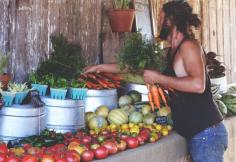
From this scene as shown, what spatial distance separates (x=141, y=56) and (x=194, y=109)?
2.29 feet

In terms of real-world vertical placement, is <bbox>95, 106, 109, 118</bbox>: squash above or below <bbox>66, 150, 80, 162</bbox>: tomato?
above

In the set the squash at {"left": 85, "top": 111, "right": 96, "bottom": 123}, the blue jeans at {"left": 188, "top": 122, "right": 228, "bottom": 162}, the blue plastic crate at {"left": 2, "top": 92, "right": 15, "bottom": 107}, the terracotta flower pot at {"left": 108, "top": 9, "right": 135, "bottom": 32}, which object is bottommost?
the blue jeans at {"left": 188, "top": 122, "right": 228, "bottom": 162}

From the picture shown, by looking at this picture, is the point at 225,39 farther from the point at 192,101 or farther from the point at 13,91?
the point at 13,91

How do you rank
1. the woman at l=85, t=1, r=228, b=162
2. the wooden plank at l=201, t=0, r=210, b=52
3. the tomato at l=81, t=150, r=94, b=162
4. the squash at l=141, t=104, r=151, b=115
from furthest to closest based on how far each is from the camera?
the wooden plank at l=201, t=0, r=210, b=52 < the squash at l=141, t=104, r=151, b=115 < the woman at l=85, t=1, r=228, b=162 < the tomato at l=81, t=150, r=94, b=162

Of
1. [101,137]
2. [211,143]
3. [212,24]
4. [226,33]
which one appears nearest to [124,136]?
[101,137]

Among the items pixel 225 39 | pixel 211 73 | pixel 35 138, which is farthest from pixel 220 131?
pixel 225 39

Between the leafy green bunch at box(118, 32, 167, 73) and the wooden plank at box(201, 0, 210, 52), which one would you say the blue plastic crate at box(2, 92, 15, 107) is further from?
the wooden plank at box(201, 0, 210, 52)

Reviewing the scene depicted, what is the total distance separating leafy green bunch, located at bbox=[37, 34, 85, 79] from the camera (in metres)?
4.14

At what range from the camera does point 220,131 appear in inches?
157

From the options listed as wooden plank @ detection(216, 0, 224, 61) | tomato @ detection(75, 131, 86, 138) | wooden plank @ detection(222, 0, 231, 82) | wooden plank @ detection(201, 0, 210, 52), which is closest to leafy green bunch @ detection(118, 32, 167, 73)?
tomato @ detection(75, 131, 86, 138)

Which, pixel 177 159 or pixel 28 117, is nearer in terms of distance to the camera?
pixel 28 117

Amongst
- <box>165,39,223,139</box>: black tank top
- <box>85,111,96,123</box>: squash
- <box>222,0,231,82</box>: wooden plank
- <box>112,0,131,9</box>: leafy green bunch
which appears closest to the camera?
<box>165,39,223,139</box>: black tank top

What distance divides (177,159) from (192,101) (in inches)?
25.6

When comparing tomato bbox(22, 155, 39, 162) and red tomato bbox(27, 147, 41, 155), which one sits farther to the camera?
red tomato bbox(27, 147, 41, 155)
